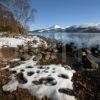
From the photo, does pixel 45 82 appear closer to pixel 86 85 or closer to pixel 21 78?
pixel 21 78

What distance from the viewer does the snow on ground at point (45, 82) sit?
7.84 m

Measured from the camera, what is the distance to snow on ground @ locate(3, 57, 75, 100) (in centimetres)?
784

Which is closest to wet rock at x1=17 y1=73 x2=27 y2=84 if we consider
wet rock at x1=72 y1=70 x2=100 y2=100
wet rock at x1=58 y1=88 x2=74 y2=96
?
wet rock at x1=58 y1=88 x2=74 y2=96

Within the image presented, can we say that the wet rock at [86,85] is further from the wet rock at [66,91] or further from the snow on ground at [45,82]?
the snow on ground at [45,82]

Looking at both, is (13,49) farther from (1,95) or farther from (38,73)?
(1,95)

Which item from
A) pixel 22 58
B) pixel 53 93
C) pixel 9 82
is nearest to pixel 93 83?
pixel 53 93

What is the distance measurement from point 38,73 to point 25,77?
0.73m

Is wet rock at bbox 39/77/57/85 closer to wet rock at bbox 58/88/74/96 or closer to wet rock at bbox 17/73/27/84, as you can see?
wet rock at bbox 58/88/74/96

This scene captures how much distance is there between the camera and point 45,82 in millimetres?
8656

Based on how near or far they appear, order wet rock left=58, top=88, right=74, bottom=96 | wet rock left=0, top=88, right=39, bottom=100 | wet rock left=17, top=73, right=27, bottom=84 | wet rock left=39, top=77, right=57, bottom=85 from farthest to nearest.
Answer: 1. wet rock left=17, top=73, right=27, bottom=84
2. wet rock left=39, top=77, right=57, bottom=85
3. wet rock left=58, top=88, right=74, bottom=96
4. wet rock left=0, top=88, right=39, bottom=100

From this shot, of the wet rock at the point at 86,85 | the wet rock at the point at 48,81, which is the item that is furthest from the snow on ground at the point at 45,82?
the wet rock at the point at 86,85

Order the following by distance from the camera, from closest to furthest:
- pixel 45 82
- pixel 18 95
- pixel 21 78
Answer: pixel 18 95 → pixel 45 82 → pixel 21 78

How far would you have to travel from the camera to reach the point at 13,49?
51.4 ft

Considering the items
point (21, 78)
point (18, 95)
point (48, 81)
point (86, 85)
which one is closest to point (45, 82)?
point (48, 81)
